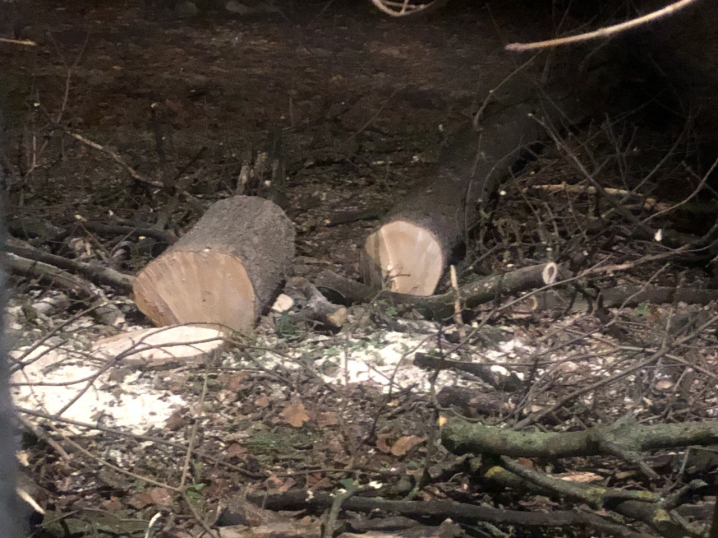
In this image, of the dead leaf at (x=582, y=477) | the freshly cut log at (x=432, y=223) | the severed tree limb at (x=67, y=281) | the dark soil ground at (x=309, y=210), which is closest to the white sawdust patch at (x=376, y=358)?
the dark soil ground at (x=309, y=210)

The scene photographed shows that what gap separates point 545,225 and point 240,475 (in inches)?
111

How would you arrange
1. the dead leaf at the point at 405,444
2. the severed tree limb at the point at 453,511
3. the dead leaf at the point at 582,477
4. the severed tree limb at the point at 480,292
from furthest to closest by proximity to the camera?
the severed tree limb at the point at 480,292
the dead leaf at the point at 405,444
the dead leaf at the point at 582,477
the severed tree limb at the point at 453,511

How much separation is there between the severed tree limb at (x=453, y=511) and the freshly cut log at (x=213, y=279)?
4.45 ft

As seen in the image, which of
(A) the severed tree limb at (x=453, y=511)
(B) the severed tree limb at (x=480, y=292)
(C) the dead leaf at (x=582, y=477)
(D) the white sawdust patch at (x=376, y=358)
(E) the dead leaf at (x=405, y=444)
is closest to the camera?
(A) the severed tree limb at (x=453, y=511)

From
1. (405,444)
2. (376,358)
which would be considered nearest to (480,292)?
(376,358)

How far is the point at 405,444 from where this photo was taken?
277 centimetres

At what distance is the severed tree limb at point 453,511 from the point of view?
1.95 meters

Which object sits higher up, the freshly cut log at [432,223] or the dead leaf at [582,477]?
the freshly cut log at [432,223]

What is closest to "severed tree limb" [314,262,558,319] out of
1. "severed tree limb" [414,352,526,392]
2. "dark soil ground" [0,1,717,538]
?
"dark soil ground" [0,1,717,538]

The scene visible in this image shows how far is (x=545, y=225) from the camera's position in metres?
4.53

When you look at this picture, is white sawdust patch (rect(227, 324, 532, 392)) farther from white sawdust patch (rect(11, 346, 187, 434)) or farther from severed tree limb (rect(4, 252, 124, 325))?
severed tree limb (rect(4, 252, 124, 325))

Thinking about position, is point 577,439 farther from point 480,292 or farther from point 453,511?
point 480,292

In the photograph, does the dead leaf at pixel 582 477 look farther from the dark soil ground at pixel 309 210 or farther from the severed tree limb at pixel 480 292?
the severed tree limb at pixel 480 292

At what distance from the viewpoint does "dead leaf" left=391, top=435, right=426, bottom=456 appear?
273 centimetres
